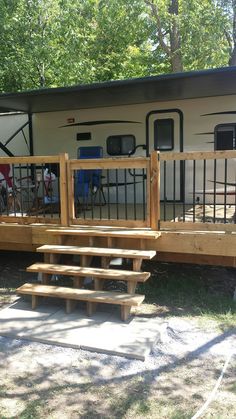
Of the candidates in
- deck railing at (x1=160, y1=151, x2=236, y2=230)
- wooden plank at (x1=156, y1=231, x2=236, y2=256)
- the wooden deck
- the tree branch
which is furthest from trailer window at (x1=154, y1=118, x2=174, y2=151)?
the tree branch

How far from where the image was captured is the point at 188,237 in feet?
15.0

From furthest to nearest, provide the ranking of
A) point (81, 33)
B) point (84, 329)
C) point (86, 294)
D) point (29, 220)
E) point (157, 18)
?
point (81, 33), point (157, 18), point (29, 220), point (86, 294), point (84, 329)

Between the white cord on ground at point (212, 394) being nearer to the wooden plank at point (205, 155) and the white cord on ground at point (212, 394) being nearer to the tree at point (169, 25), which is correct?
the wooden plank at point (205, 155)

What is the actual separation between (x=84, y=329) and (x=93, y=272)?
65 centimetres

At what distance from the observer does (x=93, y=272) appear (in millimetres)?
4309

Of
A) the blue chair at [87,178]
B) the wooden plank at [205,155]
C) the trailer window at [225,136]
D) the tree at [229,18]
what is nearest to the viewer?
the wooden plank at [205,155]

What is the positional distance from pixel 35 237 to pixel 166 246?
1.66 meters

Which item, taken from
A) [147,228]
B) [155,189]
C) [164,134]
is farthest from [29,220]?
[164,134]

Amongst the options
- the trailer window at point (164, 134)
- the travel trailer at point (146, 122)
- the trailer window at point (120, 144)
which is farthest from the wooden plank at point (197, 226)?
the trailer window at point (120, 144)

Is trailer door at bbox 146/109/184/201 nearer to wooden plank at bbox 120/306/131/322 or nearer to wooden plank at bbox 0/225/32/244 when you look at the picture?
wooden plank at bbox 0/225/32/244

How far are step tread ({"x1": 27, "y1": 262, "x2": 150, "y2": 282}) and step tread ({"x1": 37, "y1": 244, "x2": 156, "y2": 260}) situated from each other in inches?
6.6

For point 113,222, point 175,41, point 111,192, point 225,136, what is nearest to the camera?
point 113,222

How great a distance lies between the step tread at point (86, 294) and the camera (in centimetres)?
392

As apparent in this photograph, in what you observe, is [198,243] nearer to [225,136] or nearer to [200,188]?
[200,188]
